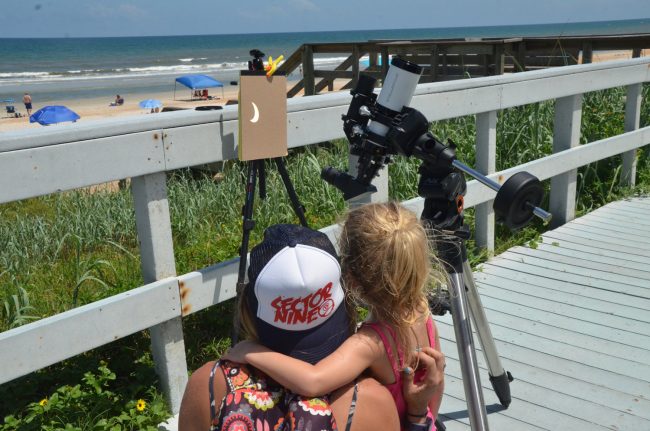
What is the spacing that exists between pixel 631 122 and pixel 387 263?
15.4ft

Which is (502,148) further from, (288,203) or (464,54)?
(464,54)

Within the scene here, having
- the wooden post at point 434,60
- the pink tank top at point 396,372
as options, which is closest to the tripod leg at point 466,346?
the pink tank top at point 396,372

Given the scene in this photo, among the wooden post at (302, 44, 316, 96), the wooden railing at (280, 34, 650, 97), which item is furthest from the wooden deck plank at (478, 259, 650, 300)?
the wooden post at (302, 44, 316, 96)

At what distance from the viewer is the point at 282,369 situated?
155cm

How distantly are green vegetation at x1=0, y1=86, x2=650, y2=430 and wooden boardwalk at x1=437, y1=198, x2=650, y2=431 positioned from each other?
33cm

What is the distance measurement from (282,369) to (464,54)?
467 inches

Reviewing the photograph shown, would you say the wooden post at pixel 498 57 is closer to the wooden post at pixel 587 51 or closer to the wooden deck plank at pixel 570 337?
the wooden post at pixel 587 51

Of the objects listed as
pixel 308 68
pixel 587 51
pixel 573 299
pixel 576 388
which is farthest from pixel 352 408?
pixel 308 68

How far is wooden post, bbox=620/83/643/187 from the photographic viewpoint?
5629 millimetres

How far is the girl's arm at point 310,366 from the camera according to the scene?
1550mm

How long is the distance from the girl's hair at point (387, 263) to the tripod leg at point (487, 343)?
767 millimetres

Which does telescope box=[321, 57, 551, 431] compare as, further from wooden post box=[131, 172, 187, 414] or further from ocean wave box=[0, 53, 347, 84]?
ocean wave box=[0, 53, 347, 84]

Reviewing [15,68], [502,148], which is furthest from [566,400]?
[15,68]

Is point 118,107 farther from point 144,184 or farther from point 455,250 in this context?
point 455,250
